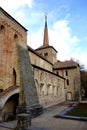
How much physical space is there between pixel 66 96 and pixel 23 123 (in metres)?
29.7

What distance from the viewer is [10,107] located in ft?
50.5

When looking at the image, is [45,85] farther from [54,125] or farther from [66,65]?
[66,65]

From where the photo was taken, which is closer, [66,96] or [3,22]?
[3,22]

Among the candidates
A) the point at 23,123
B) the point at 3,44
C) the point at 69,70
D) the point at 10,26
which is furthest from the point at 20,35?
the point at 69,70

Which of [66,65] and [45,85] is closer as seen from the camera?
[45,85]

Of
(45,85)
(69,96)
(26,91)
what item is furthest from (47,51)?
(26,91)

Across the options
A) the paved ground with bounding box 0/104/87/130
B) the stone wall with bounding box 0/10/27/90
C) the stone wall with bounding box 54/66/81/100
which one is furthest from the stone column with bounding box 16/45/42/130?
the stone wall with bounding box 54/66/81/100

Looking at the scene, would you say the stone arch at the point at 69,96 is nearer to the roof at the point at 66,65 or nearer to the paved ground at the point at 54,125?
the roof at the point at 66,65

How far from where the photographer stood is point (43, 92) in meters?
23.6

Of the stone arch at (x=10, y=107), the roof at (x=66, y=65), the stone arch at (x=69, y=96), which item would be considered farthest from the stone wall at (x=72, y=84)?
the stone arch at (x=10, y=107)

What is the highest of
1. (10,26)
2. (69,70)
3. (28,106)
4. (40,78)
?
(10,26)

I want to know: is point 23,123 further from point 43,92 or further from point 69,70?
point 69,70

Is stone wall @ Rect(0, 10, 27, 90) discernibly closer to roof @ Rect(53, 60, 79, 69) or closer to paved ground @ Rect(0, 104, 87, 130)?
paved ground @ Rect(0, 104, 87, 130)

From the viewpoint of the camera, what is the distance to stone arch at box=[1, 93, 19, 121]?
47.5ft
